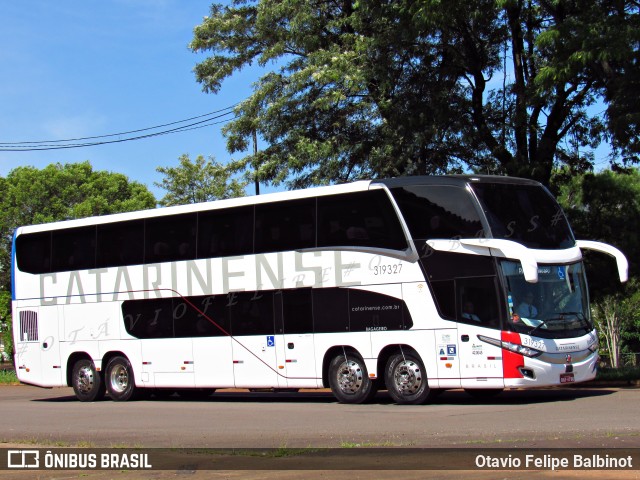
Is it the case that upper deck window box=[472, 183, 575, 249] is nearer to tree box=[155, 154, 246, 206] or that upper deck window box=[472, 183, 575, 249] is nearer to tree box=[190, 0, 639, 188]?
tree box=[190, 0, 639, 188]

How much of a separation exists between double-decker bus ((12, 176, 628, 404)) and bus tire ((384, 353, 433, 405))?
2 centimetres

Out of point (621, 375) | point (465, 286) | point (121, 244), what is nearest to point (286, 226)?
point (465, 286)

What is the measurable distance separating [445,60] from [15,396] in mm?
15933

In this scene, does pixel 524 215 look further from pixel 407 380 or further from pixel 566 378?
pixel 407 380

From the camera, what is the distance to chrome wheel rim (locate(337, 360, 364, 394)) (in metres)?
17.4

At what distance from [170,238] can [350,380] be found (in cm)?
545

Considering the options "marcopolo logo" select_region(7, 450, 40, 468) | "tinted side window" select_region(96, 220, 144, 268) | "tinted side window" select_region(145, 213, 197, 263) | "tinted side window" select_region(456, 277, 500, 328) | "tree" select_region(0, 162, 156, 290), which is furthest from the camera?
"tree" select_region(0, 162, 156, 290)

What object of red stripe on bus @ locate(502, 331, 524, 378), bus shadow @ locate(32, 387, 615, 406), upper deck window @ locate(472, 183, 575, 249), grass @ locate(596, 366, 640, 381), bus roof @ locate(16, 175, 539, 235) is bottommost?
bus shadow @ locate(32, 387, 615, 406)

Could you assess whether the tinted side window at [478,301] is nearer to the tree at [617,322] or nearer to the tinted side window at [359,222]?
the tinted side window at [359,222]

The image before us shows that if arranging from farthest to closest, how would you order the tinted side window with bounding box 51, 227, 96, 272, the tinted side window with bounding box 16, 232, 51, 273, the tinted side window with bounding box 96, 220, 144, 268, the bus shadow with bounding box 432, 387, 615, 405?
the tinted side window with bounding box 16, 232, 51, 273
the tinted side window with bounding box 51, 227, 96, 272
the tinted side window with bounding box 96, 220, 144, 268
the bus shadow with bounding box 432, 387, 615, 405

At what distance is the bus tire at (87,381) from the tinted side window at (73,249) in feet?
7.94

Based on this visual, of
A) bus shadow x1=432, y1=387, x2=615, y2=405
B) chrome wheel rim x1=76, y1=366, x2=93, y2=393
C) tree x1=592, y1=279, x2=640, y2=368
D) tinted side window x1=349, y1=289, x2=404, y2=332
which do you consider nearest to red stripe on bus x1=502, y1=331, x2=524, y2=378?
bus shadow x1=432, y1=387, x2=615, y2=405

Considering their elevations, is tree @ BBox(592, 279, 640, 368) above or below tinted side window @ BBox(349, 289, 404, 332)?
below

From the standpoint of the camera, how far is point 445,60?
23.1 m
